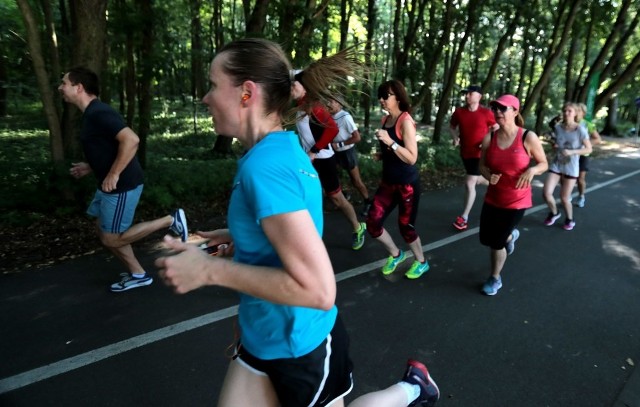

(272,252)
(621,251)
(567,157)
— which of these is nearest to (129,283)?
(272,252)

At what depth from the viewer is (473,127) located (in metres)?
6.67

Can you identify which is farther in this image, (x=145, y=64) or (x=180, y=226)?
(x=145, y=64)

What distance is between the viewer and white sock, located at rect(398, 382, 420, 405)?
228 cm

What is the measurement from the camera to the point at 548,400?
289 cm

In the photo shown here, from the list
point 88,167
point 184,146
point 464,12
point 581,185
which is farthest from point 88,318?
point 464,12

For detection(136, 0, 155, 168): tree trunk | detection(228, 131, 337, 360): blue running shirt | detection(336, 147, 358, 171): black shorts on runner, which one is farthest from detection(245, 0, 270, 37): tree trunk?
detection(228, 131, 337, 360): blue running shirt

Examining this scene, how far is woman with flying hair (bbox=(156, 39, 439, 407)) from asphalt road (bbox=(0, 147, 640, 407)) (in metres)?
1.45

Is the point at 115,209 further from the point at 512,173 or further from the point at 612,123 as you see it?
the point at 612,123

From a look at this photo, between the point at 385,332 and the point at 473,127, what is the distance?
4.24 metres

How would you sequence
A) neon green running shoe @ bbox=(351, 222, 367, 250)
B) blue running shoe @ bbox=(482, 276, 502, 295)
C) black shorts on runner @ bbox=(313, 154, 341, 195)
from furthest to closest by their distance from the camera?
black shorts on runner @ bbox=(313, 154, 341, 195) → neon green running shoe @ bbox=(351, 222, 367, 250) → blue running shoe @ bbox=(482, 276, 502, 295)

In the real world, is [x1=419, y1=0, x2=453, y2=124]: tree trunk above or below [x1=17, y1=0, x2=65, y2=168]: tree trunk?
above

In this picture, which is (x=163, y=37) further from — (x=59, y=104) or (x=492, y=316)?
(x=492, y=316)

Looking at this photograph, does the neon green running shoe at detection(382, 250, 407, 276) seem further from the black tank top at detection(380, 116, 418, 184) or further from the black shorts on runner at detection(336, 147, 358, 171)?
the black shorts on runner at detection(336, 147, 358, 171)

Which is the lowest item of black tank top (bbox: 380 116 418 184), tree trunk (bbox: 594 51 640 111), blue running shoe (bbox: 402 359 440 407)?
blue running shoe (bbox: 402 359 440 407)
